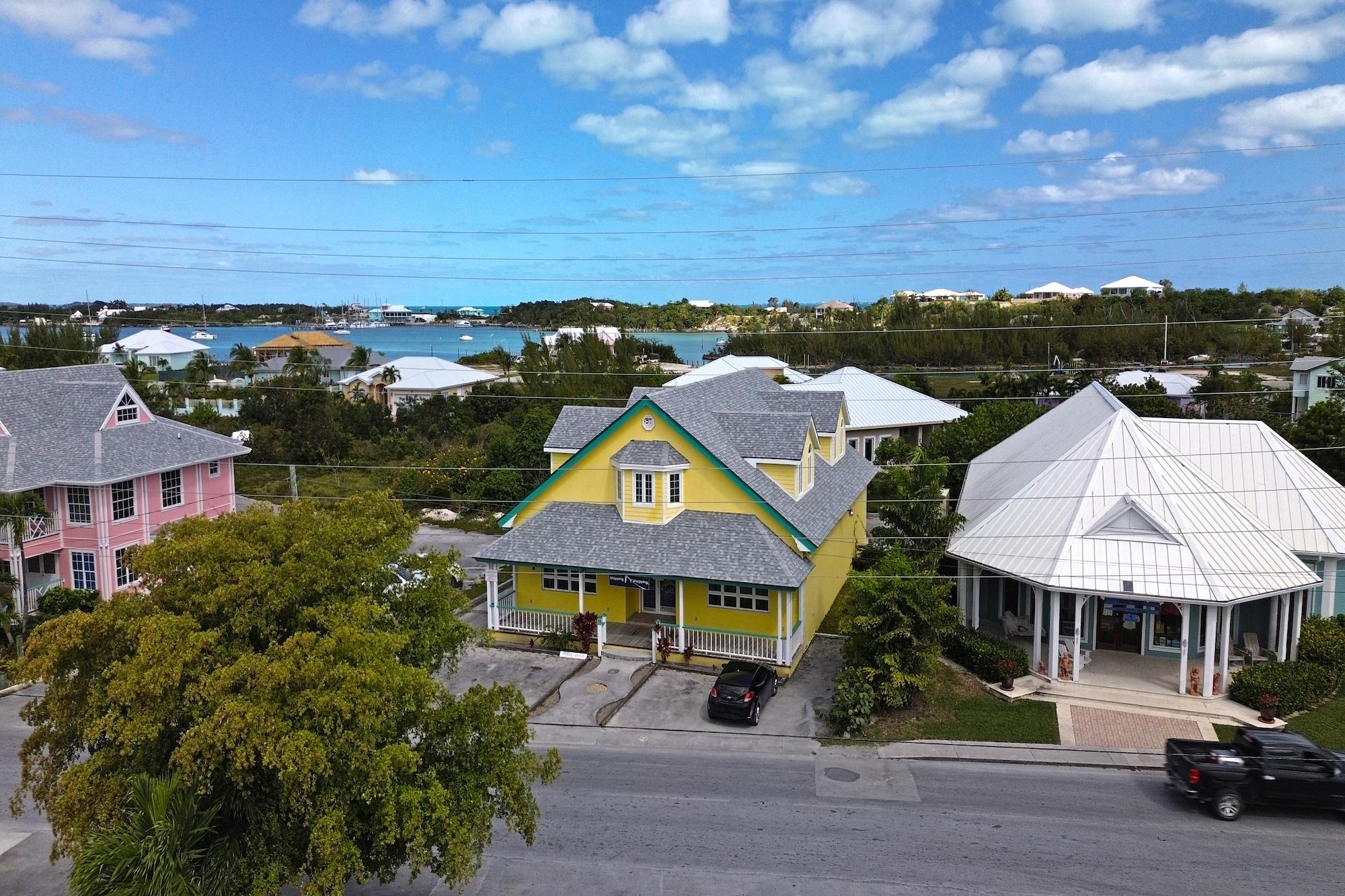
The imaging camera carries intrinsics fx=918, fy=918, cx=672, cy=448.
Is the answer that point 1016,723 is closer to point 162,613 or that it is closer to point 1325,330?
point 162,613

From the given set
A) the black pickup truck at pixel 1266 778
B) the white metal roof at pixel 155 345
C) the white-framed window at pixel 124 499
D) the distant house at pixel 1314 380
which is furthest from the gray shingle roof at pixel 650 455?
the white metal roof at pixel 155 345

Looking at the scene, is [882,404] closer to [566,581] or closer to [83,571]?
[566,581]

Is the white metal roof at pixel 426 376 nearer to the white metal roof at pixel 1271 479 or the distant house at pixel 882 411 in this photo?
the distant house at pixel 882 411

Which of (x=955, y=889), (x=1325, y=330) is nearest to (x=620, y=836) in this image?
(x=955, y=889)

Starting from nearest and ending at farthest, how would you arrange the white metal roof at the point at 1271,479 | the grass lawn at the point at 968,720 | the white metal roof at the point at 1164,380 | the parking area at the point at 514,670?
the grass lawn at the point at 968,720
the parking area at the point at 514,670
the white metal roof at the point at 1271,479
the white metal roof at the point at 1164,380

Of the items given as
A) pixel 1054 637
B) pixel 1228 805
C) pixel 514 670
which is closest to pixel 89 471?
pixel 514 670

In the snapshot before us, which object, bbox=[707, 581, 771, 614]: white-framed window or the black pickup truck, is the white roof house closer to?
bbox=[707, 581, 771, 614]: white-framed window

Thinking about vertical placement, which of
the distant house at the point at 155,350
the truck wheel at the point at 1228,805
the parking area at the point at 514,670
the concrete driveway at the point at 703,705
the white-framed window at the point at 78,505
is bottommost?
the concrete driveway at the point at 703,705
